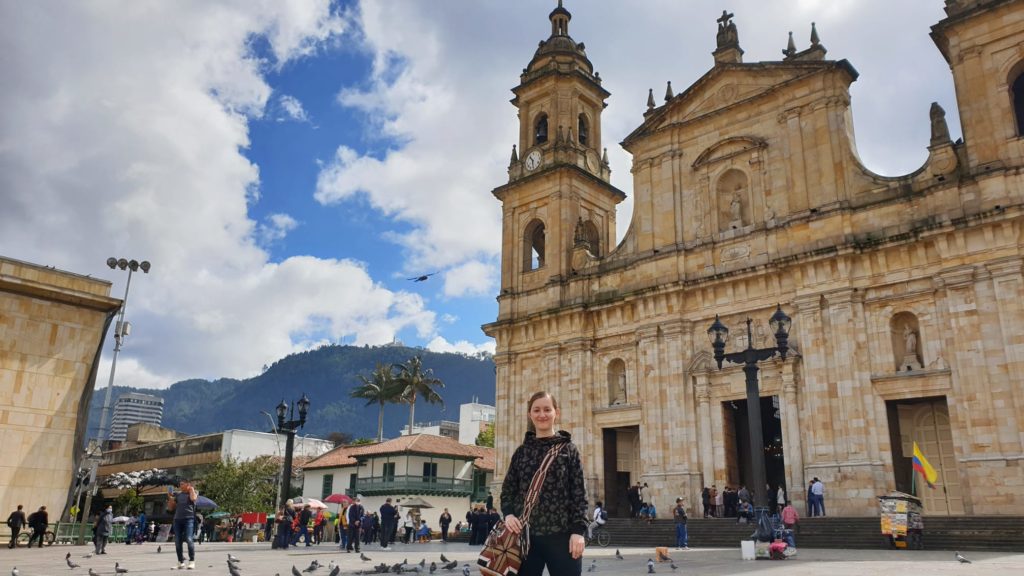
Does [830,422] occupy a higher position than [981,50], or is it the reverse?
[981,50]

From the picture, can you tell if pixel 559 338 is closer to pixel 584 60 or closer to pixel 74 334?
pixel 584 60

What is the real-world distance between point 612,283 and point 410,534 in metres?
12.2

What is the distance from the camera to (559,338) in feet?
102

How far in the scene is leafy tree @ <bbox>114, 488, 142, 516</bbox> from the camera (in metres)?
51.9

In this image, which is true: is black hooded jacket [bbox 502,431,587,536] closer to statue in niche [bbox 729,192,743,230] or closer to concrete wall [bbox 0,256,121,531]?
statue in niche [bbox 729,192,743,230]

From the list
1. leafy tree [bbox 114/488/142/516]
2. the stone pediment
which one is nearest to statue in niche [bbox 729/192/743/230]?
the stone pediment

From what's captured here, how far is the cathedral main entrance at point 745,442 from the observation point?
26266 millimetres

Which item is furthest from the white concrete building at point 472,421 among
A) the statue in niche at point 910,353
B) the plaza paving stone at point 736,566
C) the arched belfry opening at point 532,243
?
the plaza paving stone at point 736,566

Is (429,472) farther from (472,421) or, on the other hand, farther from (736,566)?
(736,566)

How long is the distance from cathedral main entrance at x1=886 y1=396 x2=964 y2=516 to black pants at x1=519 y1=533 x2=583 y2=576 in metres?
19.9

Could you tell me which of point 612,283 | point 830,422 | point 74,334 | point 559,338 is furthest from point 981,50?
point 74,334

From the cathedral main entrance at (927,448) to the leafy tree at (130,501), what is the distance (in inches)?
1844

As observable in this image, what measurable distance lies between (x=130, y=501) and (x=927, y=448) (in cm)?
4763

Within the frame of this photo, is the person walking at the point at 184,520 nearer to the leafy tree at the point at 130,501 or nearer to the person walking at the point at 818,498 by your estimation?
the person walking at the point at 818,498
